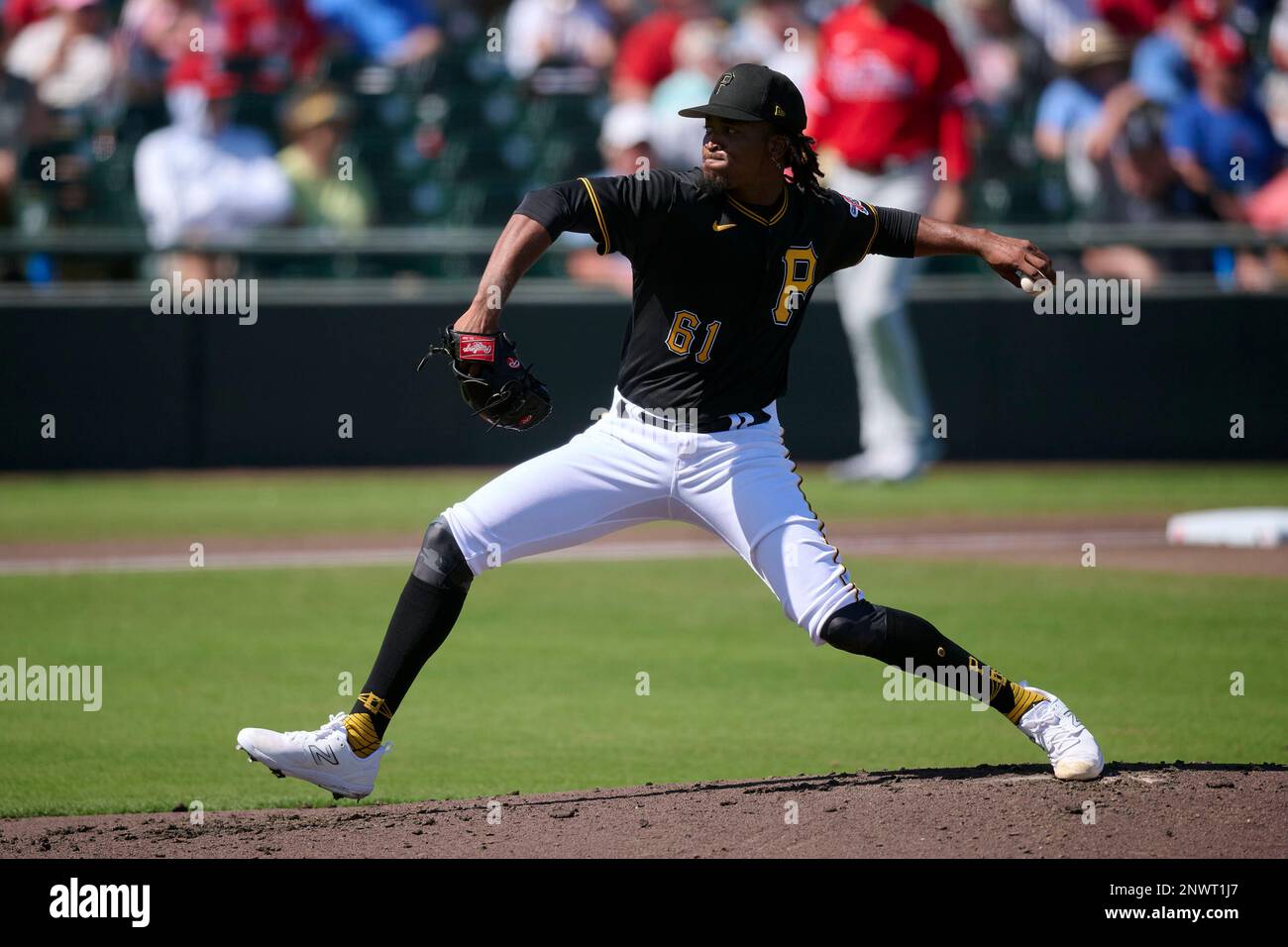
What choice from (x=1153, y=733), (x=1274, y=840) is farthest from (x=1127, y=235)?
(x=1274, y=840)

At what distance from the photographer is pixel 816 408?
573 inches

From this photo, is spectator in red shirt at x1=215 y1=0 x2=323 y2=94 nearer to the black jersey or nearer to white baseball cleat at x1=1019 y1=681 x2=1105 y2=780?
the black jersey

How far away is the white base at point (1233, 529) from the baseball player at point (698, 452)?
6084mm

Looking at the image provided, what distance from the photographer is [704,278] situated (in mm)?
5488

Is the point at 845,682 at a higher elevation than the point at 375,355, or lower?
lower

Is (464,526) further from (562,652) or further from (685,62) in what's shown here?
(685,62)

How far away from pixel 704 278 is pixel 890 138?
7.85m

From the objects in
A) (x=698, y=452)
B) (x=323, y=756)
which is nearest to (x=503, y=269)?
(x=698, y=452)

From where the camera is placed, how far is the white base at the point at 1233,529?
36.6 ft

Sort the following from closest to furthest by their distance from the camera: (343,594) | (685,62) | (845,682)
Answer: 1. (845,682)
2. (343,594)
3. (685,62)

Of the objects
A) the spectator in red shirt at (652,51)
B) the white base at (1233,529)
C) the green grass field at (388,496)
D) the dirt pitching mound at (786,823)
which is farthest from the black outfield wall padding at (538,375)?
the dirt pitching mound at (786,823)

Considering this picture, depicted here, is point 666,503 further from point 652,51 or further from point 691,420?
point 652,51

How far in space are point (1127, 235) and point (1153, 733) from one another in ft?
25.8
